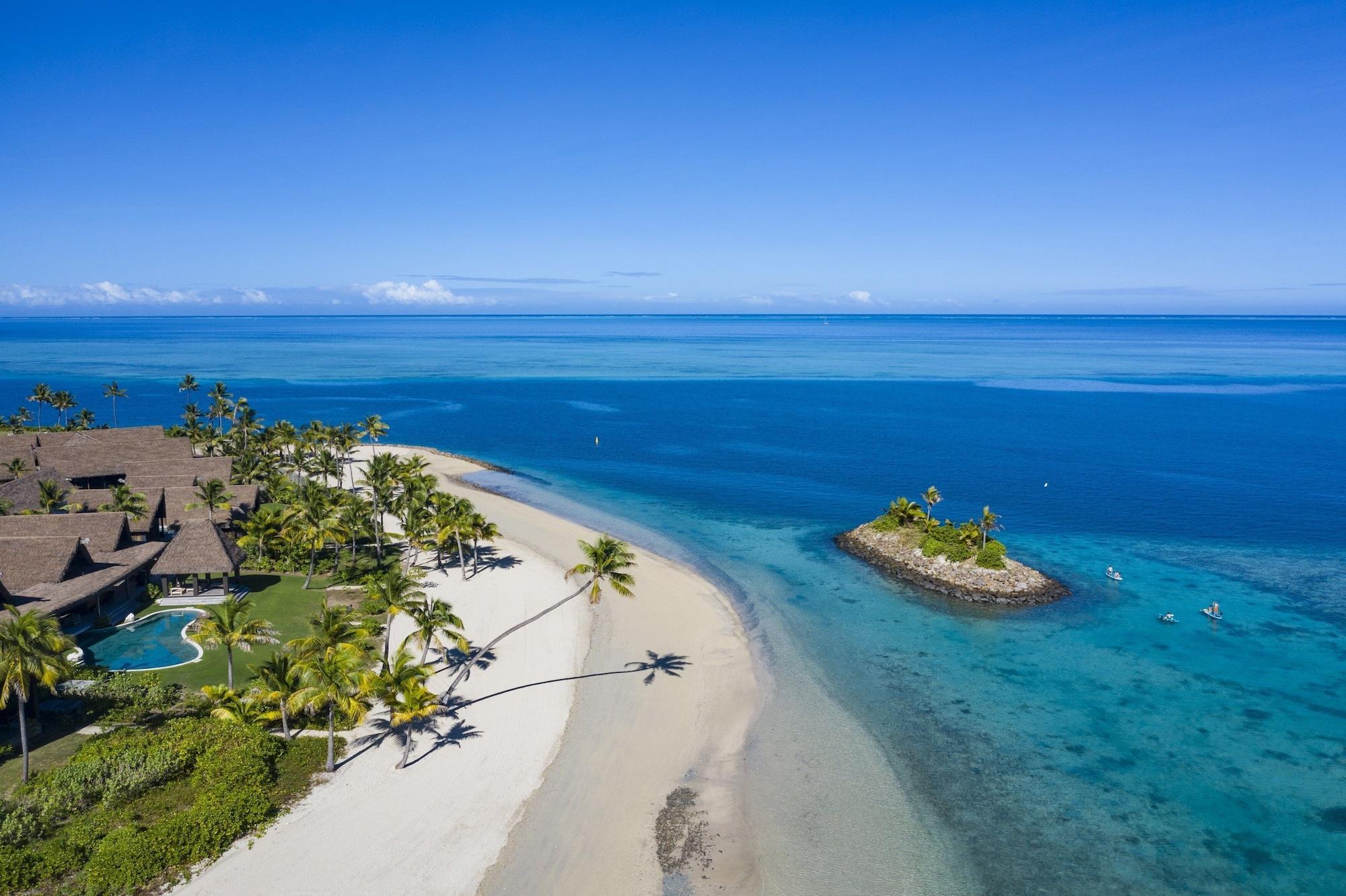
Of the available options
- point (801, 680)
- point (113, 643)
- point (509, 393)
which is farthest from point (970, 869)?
point (509, 393)

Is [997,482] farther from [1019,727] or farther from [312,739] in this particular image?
[312,739]

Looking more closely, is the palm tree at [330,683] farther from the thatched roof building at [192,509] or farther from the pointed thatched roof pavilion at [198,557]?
the thatched roof building at [192,509]

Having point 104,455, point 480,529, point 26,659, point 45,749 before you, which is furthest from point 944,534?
point 104,455

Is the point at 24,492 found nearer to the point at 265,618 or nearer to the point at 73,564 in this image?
the point at 73,564

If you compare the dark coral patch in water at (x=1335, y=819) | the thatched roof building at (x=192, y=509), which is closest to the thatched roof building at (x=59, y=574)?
the thatched roof building at (x=192, y=509)

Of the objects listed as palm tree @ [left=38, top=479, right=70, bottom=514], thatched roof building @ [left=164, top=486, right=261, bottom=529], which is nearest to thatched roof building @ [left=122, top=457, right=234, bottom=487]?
thatched roof building @ [left=164, top=486, right=261, bottom=529]

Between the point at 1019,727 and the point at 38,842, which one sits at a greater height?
the point at 38,842
